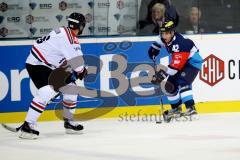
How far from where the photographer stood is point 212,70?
1002cm

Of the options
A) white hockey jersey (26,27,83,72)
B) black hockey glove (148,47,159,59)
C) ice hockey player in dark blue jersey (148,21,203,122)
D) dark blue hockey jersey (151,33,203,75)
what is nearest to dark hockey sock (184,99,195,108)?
ice hockey player in dark blue jersey (148,21,203,122)

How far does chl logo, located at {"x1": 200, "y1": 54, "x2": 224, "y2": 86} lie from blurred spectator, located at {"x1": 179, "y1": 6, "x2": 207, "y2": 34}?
0.39 m

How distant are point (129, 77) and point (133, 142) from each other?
2239 millimetres

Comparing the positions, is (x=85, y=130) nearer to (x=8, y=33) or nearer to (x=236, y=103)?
(x=8, y=33)

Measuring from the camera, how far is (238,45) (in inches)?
398

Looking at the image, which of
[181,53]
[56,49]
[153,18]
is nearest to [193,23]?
[153,18]

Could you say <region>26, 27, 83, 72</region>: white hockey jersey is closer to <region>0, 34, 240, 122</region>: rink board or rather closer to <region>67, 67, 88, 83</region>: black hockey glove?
<region>67, 67, 88, 83</region>: black hockey glove

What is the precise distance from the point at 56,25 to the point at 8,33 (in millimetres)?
618

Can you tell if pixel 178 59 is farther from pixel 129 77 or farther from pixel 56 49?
pixel 56 49

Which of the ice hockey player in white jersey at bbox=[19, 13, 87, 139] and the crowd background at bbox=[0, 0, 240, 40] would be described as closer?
the ice hockey player in white jersey at bbox=[19, 13, 87, 139]

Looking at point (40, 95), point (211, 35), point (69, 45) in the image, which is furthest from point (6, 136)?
point (211, 35)

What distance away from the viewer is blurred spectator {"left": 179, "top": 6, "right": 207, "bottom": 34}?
1008cm

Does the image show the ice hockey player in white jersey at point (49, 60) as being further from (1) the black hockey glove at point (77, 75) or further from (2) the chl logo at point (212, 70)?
(2) the chl logo at point (212, 70)

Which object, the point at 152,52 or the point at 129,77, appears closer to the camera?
the point at 152,52
